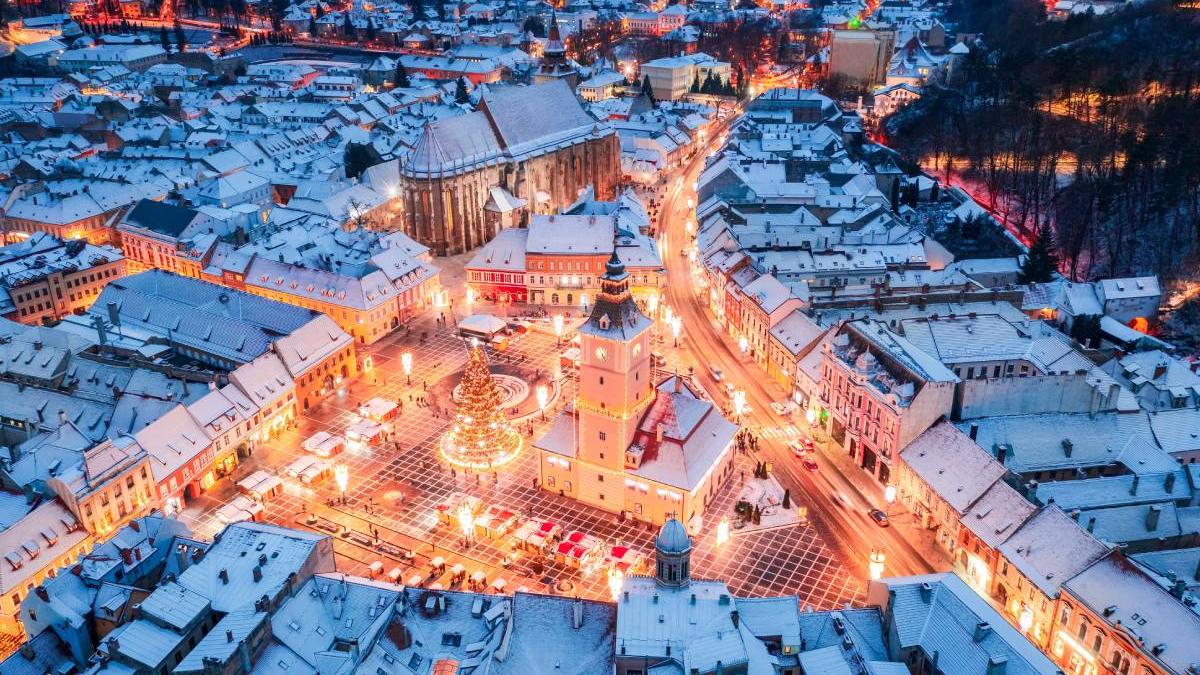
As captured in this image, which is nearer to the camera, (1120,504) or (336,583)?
(336,583)

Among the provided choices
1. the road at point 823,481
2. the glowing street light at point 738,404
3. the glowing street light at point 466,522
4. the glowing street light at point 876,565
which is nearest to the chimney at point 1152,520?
the road at point 823,481

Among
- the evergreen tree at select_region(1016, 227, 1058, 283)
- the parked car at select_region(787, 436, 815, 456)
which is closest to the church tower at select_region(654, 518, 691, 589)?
the parked car at select_region(787, 436, 815, 456)

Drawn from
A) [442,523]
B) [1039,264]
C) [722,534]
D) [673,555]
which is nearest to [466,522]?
[442,523]

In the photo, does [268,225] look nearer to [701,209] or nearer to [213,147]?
[213,147]

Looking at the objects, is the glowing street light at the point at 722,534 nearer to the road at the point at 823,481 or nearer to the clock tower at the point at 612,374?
the road at the point at 823,481

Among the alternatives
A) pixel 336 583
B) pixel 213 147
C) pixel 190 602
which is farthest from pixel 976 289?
pixel 213 147

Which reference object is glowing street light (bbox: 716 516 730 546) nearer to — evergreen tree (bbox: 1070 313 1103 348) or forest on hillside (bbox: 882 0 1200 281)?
evergreen tree (bbox: 1070 313 1103 348)
